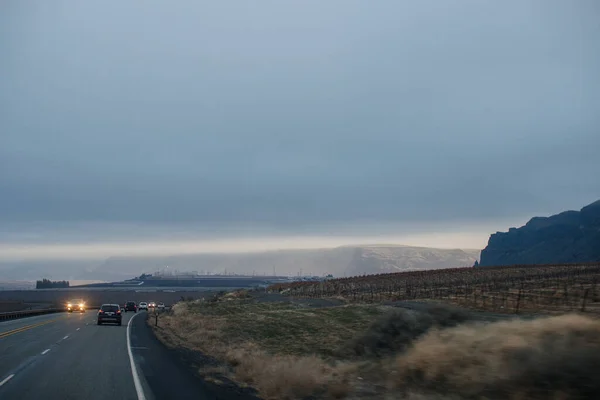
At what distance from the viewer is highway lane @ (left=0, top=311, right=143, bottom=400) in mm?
12539

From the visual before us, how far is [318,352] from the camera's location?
73.7 feet

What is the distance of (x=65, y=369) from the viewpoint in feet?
54.7

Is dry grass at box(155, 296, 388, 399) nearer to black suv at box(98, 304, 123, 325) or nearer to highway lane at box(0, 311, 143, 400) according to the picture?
highway lane at box(0, 311, 143, 400)

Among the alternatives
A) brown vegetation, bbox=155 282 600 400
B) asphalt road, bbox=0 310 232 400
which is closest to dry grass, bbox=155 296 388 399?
brown vegetation, bbox=155 282 600 400

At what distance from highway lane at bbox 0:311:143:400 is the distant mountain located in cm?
6716

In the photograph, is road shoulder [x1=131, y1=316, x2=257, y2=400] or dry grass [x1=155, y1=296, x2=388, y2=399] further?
dry grass [x1=155, y1=296, x2=388, y2=399]

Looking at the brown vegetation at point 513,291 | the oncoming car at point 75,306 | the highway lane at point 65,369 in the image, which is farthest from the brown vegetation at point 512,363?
the oncoming car at point 75,306

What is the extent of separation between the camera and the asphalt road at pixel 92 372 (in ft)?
41.2

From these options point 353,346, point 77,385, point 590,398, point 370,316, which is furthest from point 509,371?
point 370,316

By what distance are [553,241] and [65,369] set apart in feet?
297

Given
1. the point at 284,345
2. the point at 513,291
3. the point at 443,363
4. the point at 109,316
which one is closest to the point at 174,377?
the point at 443,363

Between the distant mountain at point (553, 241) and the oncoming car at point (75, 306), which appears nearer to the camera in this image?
the oncoming car at point (75, 306)

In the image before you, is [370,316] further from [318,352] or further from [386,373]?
[386,373]

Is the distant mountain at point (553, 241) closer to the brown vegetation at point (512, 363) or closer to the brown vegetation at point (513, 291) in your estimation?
the brown vegetation at point (513, 291)
